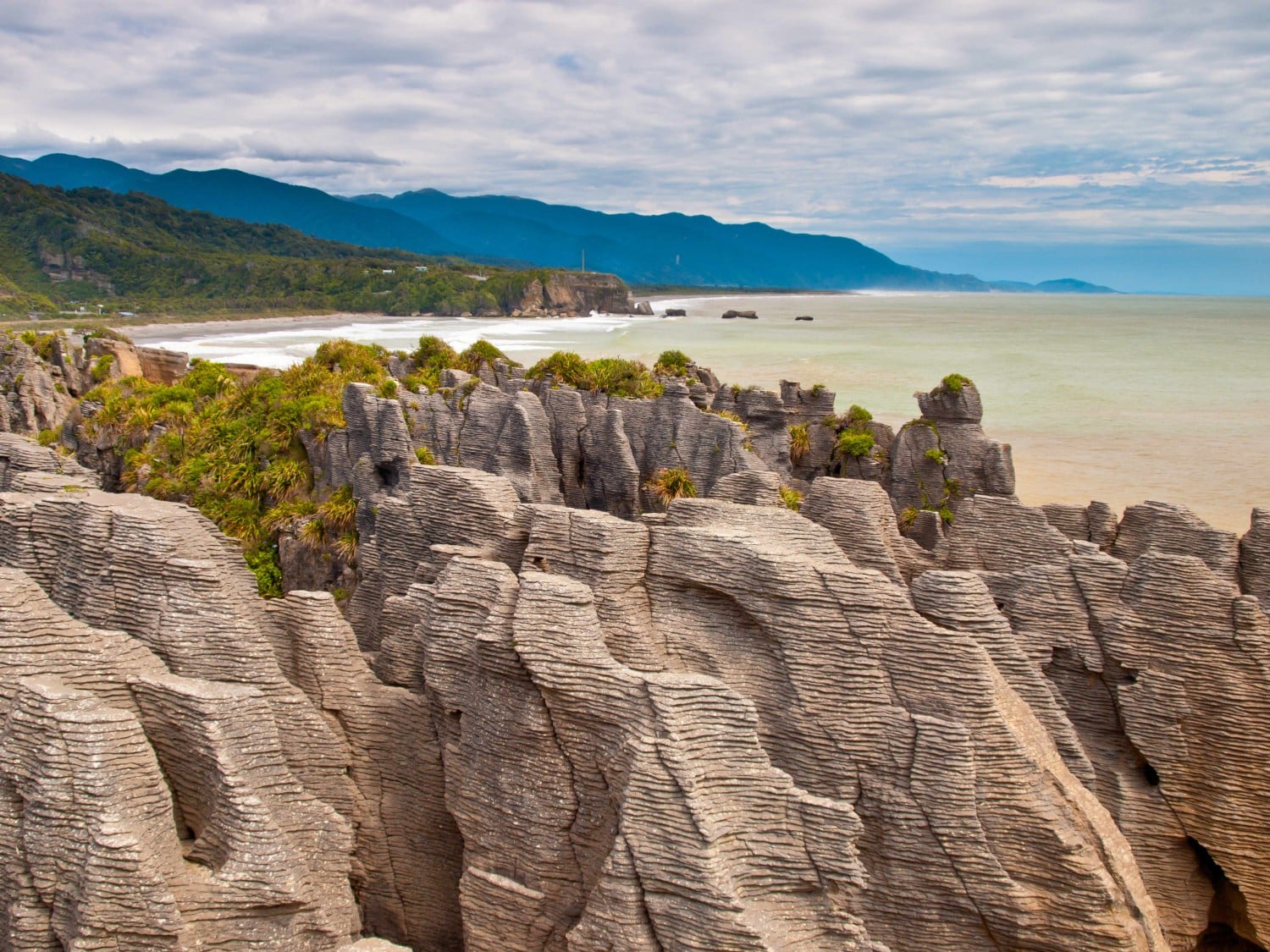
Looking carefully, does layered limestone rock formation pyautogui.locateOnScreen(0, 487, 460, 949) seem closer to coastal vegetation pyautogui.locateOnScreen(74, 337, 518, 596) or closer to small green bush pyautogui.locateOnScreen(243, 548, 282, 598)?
coastal vegetation pyautogui.locateOnScreen(74, 337, 518, 596)

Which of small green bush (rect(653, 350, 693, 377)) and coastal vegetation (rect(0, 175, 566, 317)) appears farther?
coastal vegetation (rect(0, 175, 566, 317))

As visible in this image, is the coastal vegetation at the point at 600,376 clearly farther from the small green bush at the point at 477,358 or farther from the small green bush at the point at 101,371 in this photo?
the small green bush at the point at 101,371

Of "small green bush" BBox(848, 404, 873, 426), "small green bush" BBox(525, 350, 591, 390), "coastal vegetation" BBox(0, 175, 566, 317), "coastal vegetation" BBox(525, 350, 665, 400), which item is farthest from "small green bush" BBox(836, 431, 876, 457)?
"coastal vegetation" BBox(0, 175, 566, 317)

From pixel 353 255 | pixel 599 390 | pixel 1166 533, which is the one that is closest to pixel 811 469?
pixel 599 390

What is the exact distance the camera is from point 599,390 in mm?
23484

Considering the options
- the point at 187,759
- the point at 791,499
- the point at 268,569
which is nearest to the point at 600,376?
the point at 268,569

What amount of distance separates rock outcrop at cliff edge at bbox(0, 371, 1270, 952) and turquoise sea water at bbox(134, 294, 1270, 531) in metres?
23.5

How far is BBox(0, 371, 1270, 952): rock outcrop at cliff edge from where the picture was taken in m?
7.43

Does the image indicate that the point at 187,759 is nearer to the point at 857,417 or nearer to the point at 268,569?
the point at 268,569

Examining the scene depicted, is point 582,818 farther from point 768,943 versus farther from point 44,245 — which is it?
point 44,245

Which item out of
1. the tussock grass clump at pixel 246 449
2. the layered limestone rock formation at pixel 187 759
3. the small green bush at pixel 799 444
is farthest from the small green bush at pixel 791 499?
the small green bush at pixel 799 444

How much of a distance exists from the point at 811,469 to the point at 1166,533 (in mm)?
11972

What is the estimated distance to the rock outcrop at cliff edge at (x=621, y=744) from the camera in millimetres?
7430

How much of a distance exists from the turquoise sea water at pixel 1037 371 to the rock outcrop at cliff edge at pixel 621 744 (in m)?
23.5
